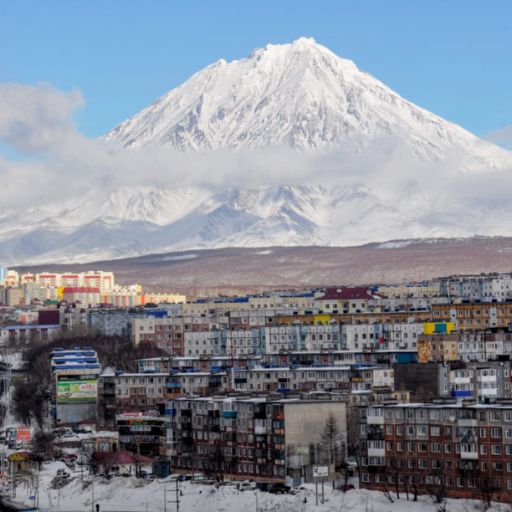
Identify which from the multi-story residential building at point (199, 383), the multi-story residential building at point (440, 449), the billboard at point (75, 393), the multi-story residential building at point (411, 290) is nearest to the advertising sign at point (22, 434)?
the billboard at point (75, 393)

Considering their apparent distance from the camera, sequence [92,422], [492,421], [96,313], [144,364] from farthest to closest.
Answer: [96,313]
[144,364]
[92,422]
[492,421]

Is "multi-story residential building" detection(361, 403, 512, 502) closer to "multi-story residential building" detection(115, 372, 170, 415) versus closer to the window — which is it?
the window

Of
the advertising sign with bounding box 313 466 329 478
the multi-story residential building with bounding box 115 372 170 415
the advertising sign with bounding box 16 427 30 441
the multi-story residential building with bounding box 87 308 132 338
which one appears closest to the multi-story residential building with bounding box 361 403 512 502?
the advertising sign with bounding box 313 466 329 478

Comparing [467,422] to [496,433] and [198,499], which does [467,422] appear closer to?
[496,433]

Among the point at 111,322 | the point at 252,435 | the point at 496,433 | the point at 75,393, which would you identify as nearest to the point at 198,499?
the point at 252,435

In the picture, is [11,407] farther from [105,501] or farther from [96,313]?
[96,313]

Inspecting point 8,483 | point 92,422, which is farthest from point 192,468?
point 92,422

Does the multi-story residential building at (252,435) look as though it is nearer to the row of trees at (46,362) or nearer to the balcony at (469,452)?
the balcony at (469,452)
